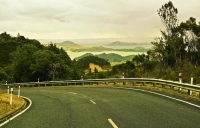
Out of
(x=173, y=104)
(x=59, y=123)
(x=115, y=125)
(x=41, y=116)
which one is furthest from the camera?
(x=173, y=104)

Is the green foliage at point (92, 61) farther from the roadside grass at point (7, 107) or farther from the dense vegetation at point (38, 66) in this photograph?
the roadside grass at point (7, 107)

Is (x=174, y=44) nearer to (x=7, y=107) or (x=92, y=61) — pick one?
(x=7, y=107)

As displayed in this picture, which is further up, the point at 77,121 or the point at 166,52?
the point at 166,52

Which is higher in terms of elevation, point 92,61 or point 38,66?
point 92,61

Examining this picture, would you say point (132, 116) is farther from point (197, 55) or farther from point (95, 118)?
point (197, 55)

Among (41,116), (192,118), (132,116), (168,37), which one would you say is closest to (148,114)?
(132,116)

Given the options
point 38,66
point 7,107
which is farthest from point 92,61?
point 7,107

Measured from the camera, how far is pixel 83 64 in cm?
13800

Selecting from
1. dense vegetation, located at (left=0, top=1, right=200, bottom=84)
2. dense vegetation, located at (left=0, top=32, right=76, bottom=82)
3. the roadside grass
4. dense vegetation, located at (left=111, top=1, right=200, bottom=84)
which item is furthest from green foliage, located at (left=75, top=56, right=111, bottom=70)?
the roadside grass

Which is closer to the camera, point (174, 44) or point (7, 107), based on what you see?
point (7, 107)

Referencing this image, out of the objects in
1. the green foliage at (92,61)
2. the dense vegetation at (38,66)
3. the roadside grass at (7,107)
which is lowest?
the roadside grass at (7,107)

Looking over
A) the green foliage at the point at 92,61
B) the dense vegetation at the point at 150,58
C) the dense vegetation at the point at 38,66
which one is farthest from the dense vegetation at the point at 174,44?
the green foliage at the point at 92,61

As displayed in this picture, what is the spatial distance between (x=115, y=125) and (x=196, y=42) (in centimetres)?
4231

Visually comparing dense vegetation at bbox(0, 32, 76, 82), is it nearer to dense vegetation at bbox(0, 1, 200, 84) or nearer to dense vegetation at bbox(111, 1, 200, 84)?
dense vegetation at bbox(0, 1, 200, 84)
